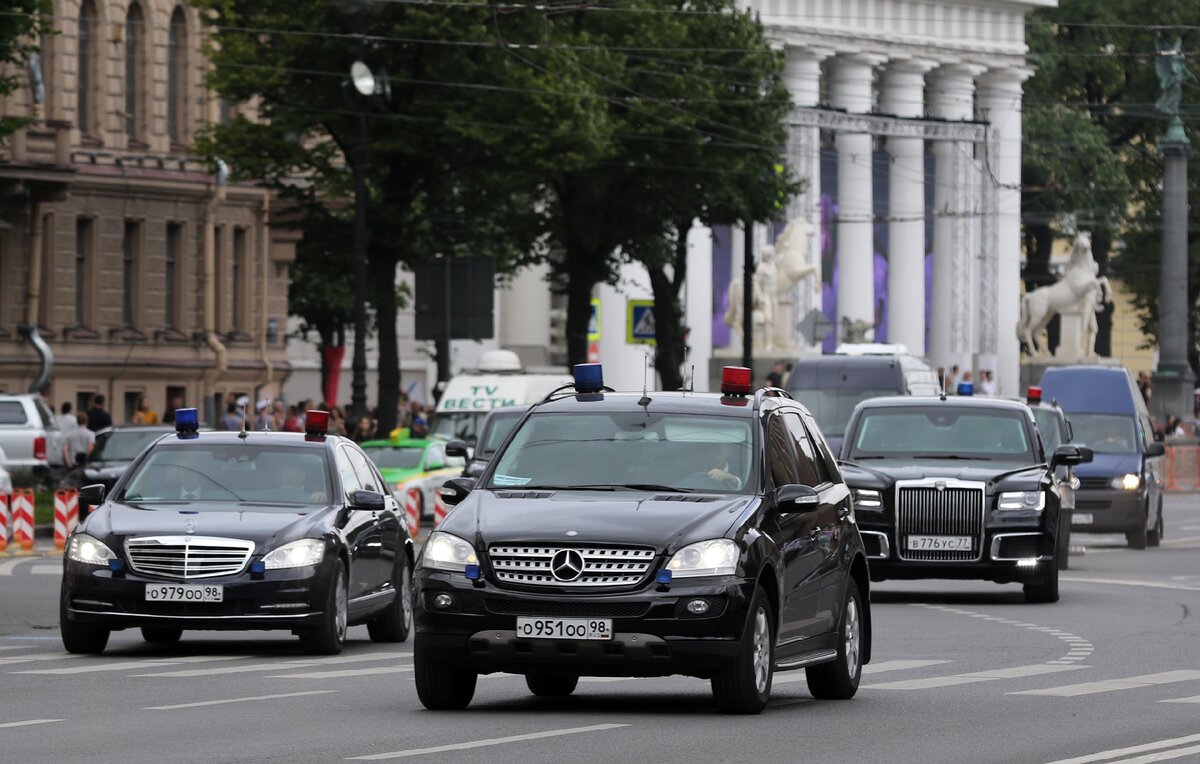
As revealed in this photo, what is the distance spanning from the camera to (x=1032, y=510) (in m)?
25.9

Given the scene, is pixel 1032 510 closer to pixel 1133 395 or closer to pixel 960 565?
pixel 960 565

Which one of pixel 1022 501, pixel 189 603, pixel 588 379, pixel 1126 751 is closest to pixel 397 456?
pixel 1022 501

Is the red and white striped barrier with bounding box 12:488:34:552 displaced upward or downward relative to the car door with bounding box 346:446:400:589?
downward

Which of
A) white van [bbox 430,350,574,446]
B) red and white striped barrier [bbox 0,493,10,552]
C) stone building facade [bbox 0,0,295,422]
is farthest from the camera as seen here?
stone building facade [bbox 0,0,295,422]

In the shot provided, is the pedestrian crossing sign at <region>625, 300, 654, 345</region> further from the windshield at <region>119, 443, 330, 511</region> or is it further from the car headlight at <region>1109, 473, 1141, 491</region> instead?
the windshield at <region>119, 443, 330, 511</region>

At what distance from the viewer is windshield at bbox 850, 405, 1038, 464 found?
26984mm

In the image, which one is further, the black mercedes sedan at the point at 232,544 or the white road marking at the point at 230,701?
Result: the black mercedes sedan at the point at 232,544

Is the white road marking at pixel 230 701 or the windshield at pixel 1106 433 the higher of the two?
the windshield at pixel 1106 433

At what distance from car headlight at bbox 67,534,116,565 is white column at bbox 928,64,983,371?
8686cm

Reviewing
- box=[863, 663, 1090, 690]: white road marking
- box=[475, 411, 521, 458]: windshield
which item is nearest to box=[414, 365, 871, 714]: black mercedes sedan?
box=[863, 663, 1090, 690]: white road marking

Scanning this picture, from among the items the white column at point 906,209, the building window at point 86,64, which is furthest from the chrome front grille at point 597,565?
the white column at point 906,209

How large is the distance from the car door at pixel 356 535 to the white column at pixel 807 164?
6126 centimetres

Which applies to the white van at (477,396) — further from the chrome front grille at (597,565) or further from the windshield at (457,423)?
the chrome front grille at (597,565)

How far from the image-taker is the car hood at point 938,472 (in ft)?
85.4
